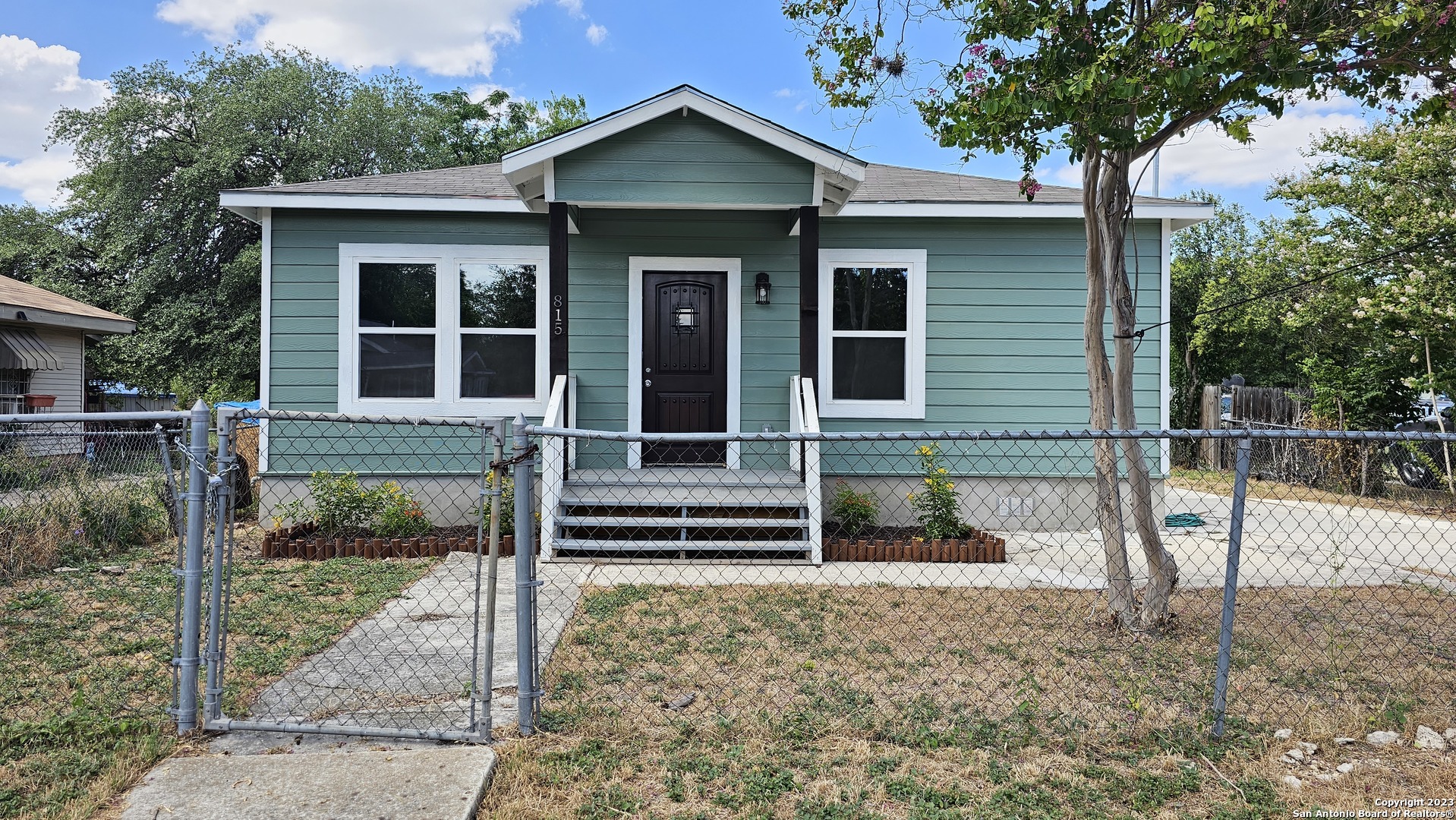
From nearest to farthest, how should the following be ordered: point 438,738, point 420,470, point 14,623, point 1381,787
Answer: point 1381,787, point 438,738, point 14,623, point 420,470

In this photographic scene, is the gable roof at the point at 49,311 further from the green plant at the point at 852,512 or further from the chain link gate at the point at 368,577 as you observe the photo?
the green plant at the point at 852,512

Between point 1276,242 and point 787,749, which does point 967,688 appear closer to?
point 787,749

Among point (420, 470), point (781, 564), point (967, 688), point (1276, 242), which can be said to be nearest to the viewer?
point (967, 688)

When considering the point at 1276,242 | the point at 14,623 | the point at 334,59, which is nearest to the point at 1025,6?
the point at 14,623

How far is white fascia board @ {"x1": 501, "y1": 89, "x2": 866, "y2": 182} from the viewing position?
277 inches

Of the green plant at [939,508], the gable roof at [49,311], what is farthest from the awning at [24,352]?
the green plant at [939,508]

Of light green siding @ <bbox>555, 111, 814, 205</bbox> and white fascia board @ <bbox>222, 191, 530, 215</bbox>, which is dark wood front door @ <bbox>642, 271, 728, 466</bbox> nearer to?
light green siding @ <bbox>555, 111, 814, 205</bbox>

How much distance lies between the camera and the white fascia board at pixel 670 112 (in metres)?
7.03

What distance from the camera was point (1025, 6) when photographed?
4.10m

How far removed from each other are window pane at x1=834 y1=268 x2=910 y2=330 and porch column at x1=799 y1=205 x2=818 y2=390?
117cm

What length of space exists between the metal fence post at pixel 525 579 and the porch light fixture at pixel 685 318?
5.54m

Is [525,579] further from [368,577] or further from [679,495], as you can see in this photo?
[679,495]

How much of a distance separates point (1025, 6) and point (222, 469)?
400cm

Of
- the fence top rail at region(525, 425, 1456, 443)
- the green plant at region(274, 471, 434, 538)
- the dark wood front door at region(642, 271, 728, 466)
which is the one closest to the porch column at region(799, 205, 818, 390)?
the dark wood front door at region(642, 271, 728, 466)
